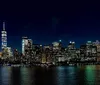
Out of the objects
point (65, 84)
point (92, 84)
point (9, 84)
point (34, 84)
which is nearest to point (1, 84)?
point (9, 84)

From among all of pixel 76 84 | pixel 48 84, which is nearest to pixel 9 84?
pixel 48 84

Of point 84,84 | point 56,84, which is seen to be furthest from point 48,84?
point 84,84

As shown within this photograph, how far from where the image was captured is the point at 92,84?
278 feet

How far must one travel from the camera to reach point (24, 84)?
82250mm

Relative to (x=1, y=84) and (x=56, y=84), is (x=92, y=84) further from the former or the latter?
(x=1, y=84)

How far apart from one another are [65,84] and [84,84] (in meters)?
5.00

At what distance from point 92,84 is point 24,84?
696 inches

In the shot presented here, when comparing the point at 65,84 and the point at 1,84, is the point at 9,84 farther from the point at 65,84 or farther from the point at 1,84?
the point at 65,84

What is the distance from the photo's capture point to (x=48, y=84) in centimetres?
8262

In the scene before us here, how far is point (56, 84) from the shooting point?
8512cm

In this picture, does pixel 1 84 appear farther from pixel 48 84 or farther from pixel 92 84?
pixel 92 84

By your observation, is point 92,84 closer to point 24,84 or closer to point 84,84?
point 84,84

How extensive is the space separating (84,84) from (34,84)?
12932mm

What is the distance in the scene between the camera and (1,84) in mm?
84875
